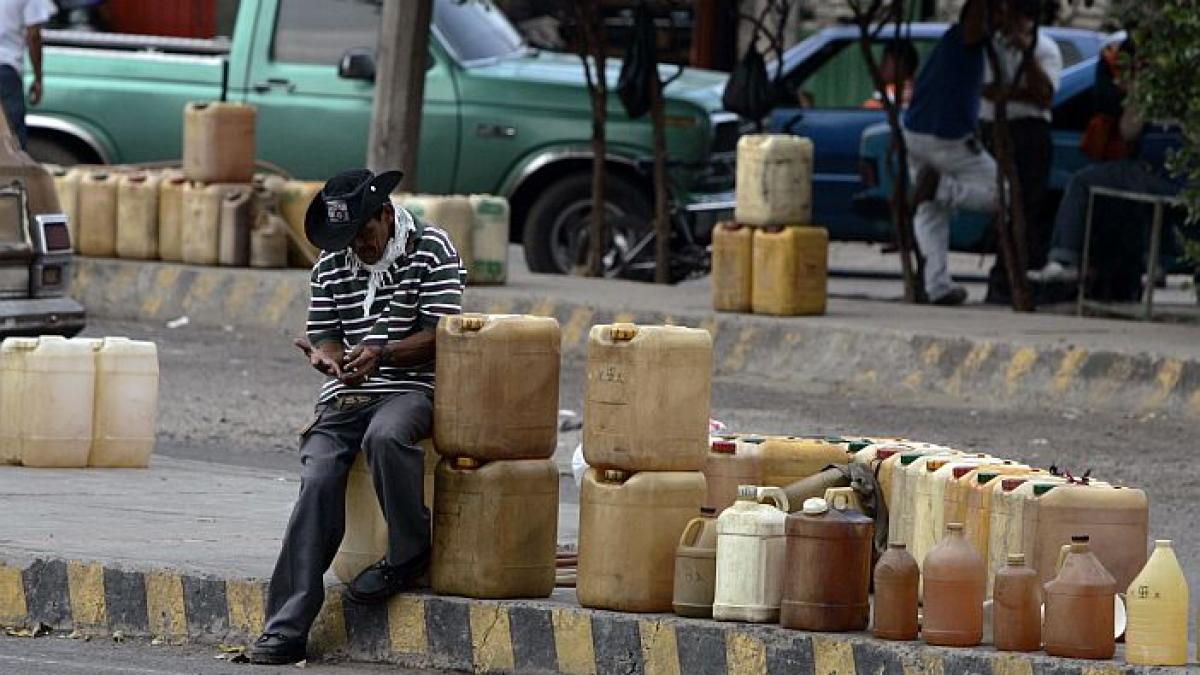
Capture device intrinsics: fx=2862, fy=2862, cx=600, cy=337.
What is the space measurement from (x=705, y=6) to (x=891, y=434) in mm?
15173

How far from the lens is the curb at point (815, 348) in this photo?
13.6m

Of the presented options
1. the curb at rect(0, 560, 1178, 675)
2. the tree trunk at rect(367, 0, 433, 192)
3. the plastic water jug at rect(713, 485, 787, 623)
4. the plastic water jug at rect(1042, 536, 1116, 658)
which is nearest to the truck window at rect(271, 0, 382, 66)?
the tree trunk at rect(367, 0, 433, 192)

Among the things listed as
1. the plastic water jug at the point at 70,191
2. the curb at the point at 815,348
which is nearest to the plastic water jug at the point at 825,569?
the curb at the point at 815,348

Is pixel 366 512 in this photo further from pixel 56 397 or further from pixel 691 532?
pixel 56 397

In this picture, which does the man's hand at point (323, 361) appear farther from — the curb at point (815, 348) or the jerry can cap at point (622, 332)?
the curb at point (815, 348)

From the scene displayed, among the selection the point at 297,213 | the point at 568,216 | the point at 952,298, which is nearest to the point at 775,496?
the point at 952,298

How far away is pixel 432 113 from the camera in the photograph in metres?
19.3

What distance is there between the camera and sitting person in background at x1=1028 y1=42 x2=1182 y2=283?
1666cm

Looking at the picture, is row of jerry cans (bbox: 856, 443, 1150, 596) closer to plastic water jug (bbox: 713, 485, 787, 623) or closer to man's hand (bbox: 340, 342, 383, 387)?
plastic water jug (bbox: 713, 485, 787, 623)

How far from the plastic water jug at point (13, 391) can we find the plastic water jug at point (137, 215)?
6763 mm

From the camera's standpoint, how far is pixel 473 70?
19359 mm

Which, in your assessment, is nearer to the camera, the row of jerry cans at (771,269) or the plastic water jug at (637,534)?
the plastic water jug at (637,534)

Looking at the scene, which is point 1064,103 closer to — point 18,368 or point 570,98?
point 570,98

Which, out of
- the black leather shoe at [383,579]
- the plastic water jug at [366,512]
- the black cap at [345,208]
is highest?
the black cap at [345,208]
